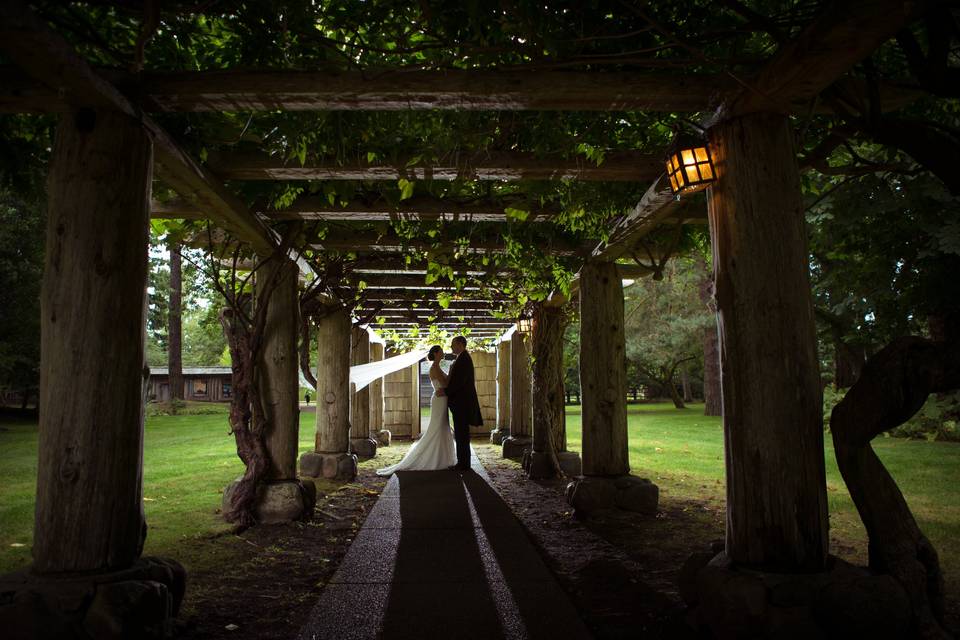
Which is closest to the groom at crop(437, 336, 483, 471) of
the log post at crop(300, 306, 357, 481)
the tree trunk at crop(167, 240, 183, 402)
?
the log post at crop(300, 306, 357, 481)

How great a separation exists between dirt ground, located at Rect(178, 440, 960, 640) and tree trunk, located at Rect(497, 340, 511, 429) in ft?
19.9

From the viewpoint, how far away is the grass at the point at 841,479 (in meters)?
4.45

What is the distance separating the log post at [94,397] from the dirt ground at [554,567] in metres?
0.55

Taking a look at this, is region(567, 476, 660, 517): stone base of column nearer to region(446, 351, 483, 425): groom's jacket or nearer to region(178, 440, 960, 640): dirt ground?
region(178, 440, 960, 640): dirt ground

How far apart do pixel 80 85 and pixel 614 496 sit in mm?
4776

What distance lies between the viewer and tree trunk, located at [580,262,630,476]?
18.4 feet

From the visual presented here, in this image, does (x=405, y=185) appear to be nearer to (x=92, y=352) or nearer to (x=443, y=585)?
(x=92, y=352)

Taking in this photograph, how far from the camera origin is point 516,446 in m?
10.1

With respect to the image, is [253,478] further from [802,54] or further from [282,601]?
[802,54]

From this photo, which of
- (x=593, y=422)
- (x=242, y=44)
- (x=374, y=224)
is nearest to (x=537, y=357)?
(x=593, y=422)

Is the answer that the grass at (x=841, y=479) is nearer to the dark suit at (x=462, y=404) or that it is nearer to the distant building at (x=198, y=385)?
the dark suit at (x=462, y=404)

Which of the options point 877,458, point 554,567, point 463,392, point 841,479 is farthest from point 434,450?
point 877,458

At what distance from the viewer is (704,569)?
105 inches

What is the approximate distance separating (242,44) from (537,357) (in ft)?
18.9
